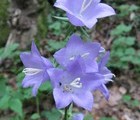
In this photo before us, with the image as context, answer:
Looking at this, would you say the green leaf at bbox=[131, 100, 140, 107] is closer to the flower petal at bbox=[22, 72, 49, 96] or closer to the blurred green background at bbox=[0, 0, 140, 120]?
the blurred green background at bbox=[0, 0, 140, 120]

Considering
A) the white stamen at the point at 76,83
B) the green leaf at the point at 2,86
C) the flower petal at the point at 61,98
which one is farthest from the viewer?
the green leaf at the point at 2,86

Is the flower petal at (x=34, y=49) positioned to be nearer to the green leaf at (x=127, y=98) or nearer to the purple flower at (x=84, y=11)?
the purple flower at (x=84, y=11)

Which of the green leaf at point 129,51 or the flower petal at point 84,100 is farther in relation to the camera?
the green leaf at point 129,51

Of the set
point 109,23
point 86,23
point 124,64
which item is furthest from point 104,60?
point 109,23

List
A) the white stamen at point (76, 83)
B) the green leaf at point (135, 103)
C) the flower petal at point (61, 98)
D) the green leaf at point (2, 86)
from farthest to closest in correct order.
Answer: the green leaf at point (135, 103), the green leaf at point (2, 86), the white stamen at point (76, 83), the flower petal at point (61, 98)

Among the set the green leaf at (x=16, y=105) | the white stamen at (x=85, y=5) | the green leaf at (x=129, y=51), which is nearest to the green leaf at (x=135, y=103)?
the green leaf at (x=129, y=51)

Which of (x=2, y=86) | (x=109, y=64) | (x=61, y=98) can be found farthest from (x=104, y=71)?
(x=109, y=64)

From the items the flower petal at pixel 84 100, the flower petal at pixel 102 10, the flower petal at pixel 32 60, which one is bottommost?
the flower petal at pixel 84 100
